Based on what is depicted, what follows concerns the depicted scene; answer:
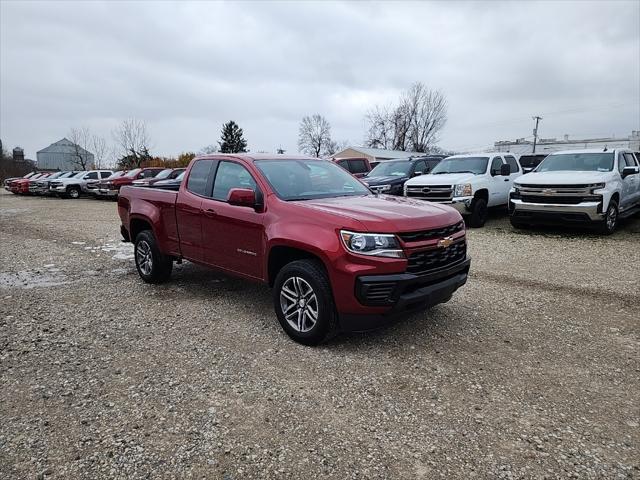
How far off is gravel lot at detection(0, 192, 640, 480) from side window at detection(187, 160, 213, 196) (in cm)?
136

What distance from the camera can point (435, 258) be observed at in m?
3.96

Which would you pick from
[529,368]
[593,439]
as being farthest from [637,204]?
[593,439]

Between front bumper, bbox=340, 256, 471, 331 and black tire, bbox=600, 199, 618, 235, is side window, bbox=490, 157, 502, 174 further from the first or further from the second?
front bumper, bbox=340, 256, 471, 331

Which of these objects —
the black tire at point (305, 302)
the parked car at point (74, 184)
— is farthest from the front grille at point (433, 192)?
the parked car at point (74, 184)

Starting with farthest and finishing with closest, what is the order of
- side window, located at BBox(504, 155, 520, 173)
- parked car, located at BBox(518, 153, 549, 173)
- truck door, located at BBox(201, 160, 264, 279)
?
parked car, located at BBox(518, 153, 549, 173) < side window, located at BBox(504, 155, 520, 173) < truck door, located at BBox(201, 160, 264, 279)

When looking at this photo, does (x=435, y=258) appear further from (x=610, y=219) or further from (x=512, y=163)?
(x=512, y=163)

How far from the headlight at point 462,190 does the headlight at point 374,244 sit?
7496 mm

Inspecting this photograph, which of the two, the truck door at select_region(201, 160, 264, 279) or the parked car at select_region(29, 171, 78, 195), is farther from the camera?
the parked car at select_region(29, 171, 78, 195)

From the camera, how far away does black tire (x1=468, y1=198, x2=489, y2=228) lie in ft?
35.8

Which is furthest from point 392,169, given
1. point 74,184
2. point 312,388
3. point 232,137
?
point 232,137

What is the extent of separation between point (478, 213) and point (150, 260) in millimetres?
7970

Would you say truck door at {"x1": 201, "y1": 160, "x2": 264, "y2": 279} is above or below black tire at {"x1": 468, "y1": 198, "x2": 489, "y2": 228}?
above

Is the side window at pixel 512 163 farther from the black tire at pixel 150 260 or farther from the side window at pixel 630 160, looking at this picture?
the black tire at pixel 150 260

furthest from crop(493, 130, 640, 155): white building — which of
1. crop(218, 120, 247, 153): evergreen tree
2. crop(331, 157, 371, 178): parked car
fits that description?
crop(331, 157, 371, 178): parked car
